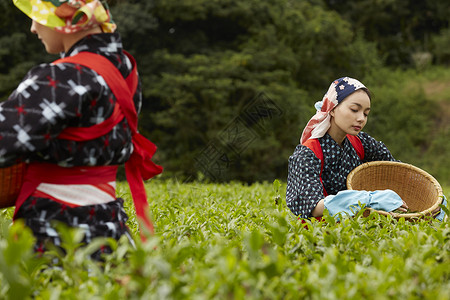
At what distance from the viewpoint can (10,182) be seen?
1705 millimetres

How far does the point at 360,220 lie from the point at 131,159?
116cm

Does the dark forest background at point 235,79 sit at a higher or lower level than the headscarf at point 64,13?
lower

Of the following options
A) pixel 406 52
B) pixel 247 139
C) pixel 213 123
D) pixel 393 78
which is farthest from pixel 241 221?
pixel 406 52

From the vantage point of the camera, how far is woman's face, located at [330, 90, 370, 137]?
2871 millimetres

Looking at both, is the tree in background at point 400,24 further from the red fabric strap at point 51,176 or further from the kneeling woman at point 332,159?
the red fabric strap at point 51,176

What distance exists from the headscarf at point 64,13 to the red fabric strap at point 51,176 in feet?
1.58

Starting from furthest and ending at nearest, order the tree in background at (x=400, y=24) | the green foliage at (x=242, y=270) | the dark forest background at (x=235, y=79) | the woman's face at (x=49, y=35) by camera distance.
Result: 1. the tree in background at (x=400, y=24)
2. the dark forest background at (x=235, y=79)
3. the woman's face at (x=49, y=35)
4. the green foliage at (x=242, y=270)

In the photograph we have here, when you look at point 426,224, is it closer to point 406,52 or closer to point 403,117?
point 403,117

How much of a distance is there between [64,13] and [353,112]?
182cm

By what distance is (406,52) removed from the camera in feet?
81.3

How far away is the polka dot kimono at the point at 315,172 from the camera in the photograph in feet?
8.91

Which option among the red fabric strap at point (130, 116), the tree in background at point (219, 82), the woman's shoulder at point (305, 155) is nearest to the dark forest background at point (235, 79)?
the tree in background at point (219, 82)

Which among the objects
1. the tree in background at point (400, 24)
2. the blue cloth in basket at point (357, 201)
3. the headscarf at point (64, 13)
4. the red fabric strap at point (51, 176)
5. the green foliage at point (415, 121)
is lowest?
the green foliage at point (415, 121)

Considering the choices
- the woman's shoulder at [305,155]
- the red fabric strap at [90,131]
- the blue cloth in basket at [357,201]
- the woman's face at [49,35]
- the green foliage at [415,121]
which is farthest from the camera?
the green foliage at [415,121]
